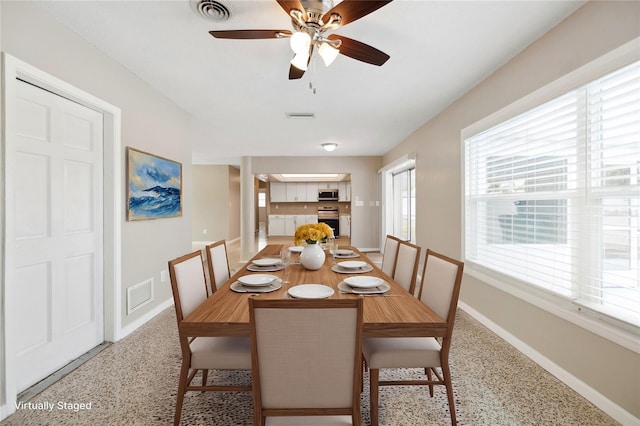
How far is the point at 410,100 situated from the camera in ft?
11.0

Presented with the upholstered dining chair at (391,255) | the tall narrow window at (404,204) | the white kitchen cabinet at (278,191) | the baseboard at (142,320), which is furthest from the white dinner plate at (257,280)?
the white kitchen cabinet at (278,191)

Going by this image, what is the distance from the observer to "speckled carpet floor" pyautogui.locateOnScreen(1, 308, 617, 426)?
1601mm

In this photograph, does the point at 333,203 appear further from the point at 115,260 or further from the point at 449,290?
the point at 449,290

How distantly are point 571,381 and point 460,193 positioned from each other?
195 centimetres

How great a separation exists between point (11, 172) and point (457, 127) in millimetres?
3851

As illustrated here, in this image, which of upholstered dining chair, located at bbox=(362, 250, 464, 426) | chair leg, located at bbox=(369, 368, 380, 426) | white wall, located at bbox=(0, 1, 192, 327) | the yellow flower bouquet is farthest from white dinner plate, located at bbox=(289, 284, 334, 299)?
white wall, located at bbox=(0, 1, 192, 327)

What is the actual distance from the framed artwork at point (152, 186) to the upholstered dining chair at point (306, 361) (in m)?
2.27

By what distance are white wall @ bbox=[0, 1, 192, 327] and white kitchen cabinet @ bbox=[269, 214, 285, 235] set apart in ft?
18.8

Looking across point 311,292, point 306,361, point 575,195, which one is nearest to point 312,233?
point 311,292

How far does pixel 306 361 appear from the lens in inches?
41.4

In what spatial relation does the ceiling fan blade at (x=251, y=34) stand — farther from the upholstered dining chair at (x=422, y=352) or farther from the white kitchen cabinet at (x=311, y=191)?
the white kitchen cabinet at (x=311, y=191)

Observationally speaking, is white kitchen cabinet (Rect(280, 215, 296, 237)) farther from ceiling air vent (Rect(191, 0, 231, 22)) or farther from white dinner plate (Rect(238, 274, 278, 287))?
ceiling air vent (Rect(191, 0, 231, 22))

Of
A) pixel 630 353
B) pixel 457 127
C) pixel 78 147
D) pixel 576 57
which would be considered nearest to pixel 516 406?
pixel 630 353

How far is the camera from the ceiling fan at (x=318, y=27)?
1.46 m
